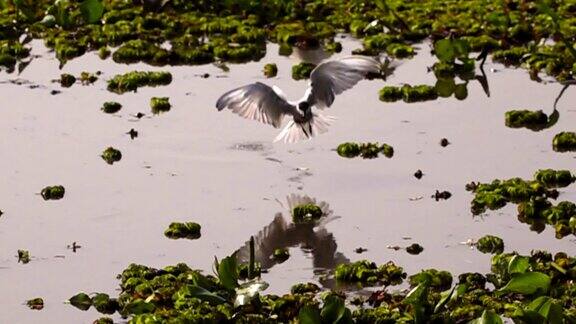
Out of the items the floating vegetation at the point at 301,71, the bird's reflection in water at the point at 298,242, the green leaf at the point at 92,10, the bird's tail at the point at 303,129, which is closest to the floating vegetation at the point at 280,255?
the bird's reflection in water at the point at 298,242

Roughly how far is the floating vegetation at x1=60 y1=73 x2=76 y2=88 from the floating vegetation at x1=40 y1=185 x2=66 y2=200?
1.82m

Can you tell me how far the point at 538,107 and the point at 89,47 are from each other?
9.51ft

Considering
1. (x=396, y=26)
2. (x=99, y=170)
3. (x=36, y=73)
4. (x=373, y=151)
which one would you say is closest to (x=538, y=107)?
(x=373, y=151)

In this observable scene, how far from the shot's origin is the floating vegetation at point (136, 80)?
25.7 ft

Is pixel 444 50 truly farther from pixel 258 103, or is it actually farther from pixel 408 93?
pixel 258 103

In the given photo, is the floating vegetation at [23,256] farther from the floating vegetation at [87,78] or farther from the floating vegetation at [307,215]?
the floating vegetation at [87,78]

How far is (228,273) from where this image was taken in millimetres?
4824

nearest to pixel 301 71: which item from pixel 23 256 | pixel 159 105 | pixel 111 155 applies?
pixel 159 105

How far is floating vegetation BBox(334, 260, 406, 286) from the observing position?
5195 mm

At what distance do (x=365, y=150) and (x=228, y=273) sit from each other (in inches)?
77.5

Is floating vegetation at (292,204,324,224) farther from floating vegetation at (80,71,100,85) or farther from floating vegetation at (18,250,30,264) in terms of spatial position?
floating vegetation at (80,71,100,85)

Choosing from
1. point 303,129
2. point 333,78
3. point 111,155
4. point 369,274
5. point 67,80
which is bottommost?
point 67,80

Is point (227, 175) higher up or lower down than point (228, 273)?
lower down

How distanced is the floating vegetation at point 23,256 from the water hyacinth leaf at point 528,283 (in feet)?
6.11
